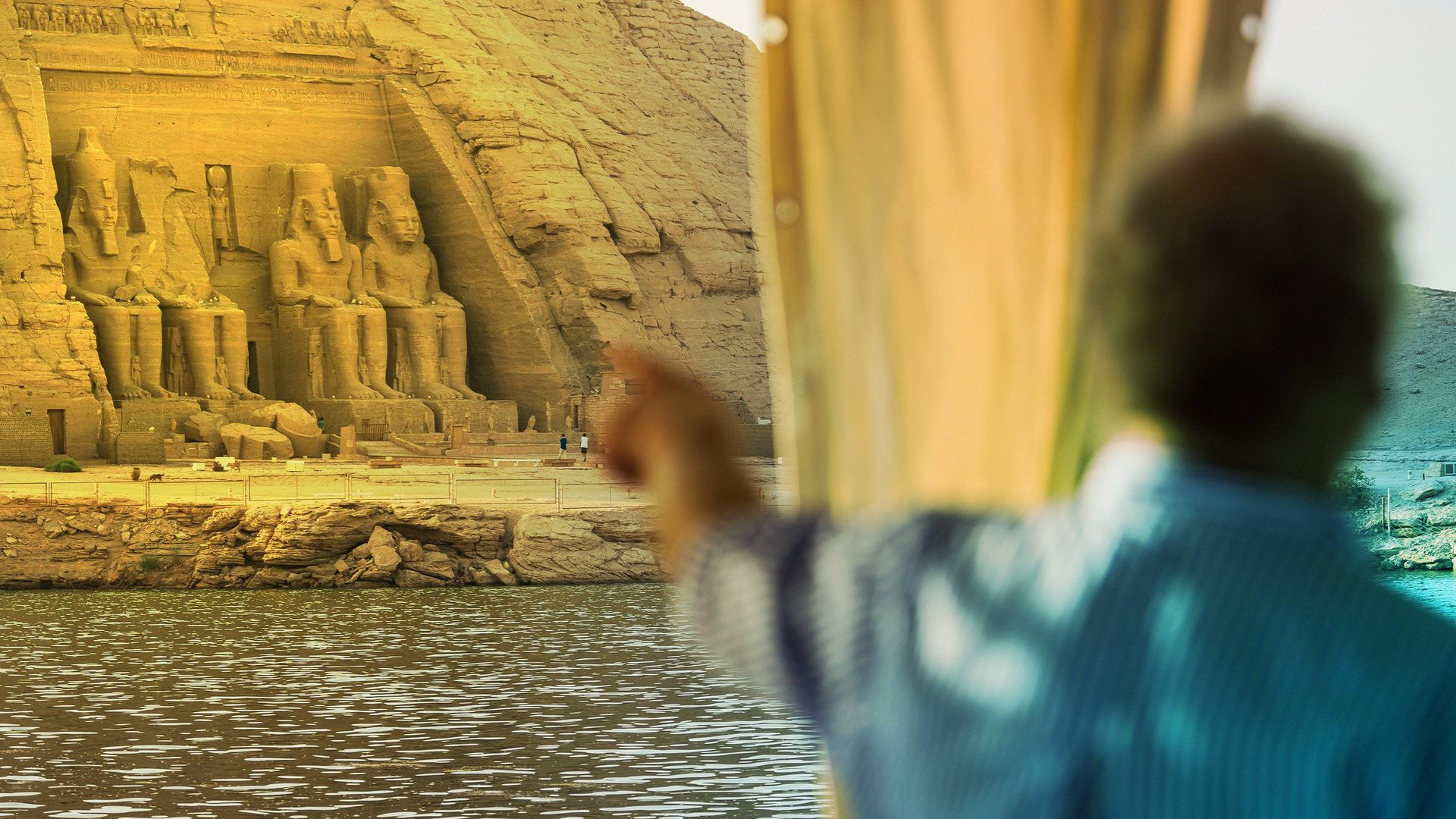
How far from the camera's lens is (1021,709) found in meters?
0.95

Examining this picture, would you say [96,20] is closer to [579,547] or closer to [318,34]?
[318,34]

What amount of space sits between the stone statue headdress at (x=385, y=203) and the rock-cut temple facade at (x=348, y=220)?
0.06m

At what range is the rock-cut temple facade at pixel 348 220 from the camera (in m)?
32.7

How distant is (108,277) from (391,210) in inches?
219

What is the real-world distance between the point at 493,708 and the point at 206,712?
6.69 feet

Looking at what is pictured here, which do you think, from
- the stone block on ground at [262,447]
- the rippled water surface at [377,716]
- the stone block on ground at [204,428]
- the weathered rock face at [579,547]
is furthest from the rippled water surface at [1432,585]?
the stone block on ground at [204,428]

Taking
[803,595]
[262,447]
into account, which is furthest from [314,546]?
[803,595]

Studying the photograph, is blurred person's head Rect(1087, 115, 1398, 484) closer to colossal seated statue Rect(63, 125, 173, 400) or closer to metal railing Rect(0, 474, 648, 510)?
metal railing Rect(0, 474, 648, 510)

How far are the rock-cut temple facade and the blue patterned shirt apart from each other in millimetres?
30498

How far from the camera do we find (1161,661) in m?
0.93

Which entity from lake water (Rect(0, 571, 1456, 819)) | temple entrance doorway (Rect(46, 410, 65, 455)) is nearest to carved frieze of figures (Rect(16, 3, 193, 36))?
temple entrance doorway (Rect(46, 410, 65, 455))

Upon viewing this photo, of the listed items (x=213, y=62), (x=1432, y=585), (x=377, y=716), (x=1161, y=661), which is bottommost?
(x=1432, y=585)

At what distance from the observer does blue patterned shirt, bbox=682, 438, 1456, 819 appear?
0.93 m

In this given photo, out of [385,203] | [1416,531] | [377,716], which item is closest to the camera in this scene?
[377,716]
